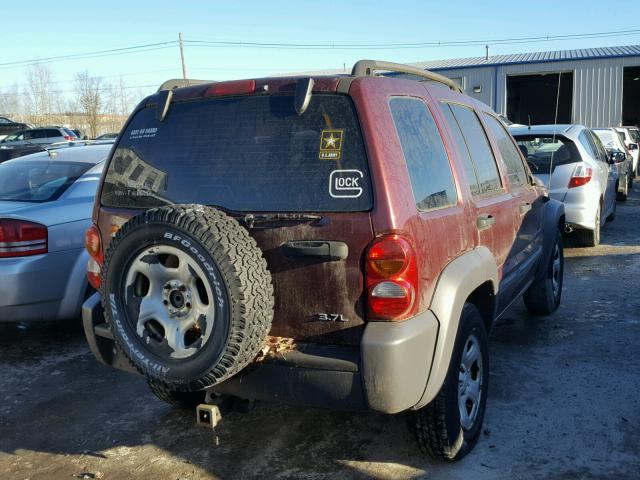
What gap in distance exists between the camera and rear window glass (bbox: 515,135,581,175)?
26.1ft

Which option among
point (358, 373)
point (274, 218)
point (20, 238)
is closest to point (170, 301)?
point (274, 218)

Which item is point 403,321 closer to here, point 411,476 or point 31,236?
point 411,476

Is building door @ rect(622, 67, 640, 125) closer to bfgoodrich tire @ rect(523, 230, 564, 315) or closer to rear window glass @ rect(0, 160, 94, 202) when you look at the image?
bfgoodrich tire @ rect(523, 230, 564, 315)

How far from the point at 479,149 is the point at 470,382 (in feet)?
4.68

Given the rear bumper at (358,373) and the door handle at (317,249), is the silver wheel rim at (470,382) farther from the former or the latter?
the door handle at (317,249)

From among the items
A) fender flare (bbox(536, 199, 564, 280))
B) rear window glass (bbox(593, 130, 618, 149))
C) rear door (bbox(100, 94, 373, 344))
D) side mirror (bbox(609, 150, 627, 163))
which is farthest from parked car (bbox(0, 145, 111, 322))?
rear window glass (bbox(593, 130, 618, 149))

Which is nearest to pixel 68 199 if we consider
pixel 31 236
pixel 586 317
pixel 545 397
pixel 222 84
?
pixel 31 236

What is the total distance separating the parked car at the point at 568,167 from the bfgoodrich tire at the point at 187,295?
5875mm

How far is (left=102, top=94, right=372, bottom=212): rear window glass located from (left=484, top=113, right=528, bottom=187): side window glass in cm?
189

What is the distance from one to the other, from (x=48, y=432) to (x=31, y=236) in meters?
1.55

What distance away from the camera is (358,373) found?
2.76m

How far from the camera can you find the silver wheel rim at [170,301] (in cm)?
280

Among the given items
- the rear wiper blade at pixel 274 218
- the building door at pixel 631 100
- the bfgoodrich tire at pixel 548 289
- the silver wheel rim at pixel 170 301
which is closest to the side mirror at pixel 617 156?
the bfgoodrich tire at pixel 548 289

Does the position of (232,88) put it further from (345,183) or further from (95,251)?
(95,251)
